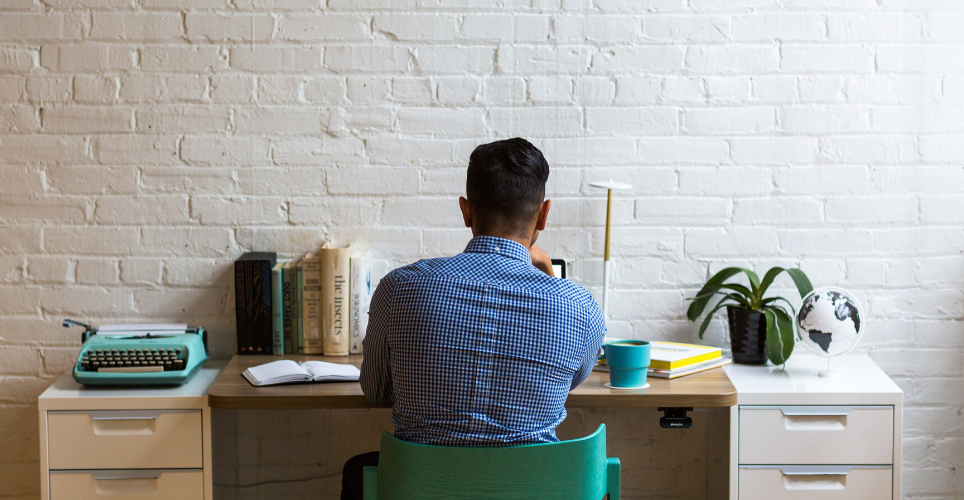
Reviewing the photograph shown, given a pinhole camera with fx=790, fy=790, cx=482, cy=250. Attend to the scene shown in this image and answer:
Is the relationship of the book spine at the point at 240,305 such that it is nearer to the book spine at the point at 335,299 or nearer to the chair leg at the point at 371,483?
the book spine at the point at 335,299

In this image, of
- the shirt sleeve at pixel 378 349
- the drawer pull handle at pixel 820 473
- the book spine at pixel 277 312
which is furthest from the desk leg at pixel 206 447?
the drawer pull handle at pixel 820 473

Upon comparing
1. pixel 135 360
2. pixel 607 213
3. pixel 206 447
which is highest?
pixel 607 213

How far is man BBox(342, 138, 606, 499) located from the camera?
4.69ft

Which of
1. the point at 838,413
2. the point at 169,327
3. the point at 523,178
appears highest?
the point at 523,178

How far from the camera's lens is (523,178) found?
1.59 m

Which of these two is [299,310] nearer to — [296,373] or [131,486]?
[296,373]

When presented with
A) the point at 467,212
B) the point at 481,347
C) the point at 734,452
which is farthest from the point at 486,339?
the point at 734,452

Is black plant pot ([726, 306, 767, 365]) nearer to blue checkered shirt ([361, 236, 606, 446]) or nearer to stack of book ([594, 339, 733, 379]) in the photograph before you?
stack of book ([594, 339, 733, 379])

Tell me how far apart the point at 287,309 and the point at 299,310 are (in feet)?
0.13

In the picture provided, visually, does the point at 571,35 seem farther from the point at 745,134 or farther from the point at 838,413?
the point at 838,413

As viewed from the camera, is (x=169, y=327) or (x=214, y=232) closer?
(x=169, y=327)

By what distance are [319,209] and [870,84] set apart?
5.52 ft

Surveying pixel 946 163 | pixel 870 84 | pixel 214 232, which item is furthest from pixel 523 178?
pixel 946 163

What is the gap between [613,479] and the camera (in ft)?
5.36
